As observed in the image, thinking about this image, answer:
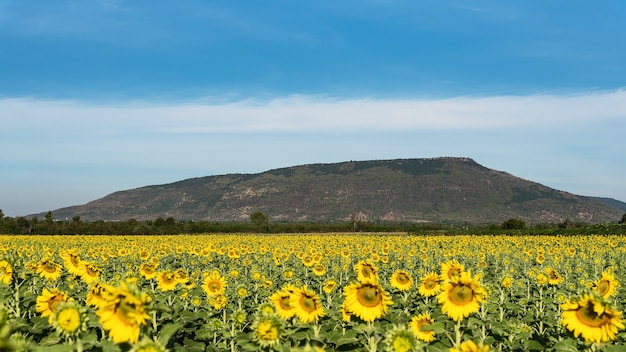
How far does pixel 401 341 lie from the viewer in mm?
3906

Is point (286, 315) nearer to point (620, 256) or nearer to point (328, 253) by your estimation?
point (328, 253)

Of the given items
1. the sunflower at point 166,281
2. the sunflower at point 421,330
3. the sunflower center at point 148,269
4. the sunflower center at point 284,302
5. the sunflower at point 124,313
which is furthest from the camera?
the sunflower center at point 148,269

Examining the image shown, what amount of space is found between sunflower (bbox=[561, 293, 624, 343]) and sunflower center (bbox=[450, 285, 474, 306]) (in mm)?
912

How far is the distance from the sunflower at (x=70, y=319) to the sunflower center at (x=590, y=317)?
4.47 meters

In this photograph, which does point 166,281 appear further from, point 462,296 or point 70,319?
point 462,296

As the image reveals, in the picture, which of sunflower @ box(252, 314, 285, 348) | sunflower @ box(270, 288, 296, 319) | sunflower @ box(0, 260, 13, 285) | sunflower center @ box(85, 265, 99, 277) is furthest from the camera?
sunflower center @ box(85, 265, 99, 277)

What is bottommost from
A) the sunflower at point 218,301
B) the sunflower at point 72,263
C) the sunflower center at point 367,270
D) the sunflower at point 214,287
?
the sunflower at point 218,301

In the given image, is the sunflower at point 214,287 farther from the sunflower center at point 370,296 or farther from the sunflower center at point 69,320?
the sunflower center at point 69,320

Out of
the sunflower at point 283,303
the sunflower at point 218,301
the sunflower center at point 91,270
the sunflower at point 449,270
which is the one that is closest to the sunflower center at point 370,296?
the sunflower at point 283,303

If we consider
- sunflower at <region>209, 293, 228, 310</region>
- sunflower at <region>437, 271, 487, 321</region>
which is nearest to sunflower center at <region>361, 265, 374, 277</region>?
sunflower at <region>437, 271, 487, 321</region>

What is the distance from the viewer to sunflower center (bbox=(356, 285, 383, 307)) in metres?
5.60

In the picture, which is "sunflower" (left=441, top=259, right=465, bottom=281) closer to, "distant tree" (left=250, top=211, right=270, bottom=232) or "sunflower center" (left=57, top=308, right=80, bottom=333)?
"sunflower center" (left=57, top=308, right=80, bottom=333)

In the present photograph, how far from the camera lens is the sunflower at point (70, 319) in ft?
14.1

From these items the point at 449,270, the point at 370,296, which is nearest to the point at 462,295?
the point at 370,296
